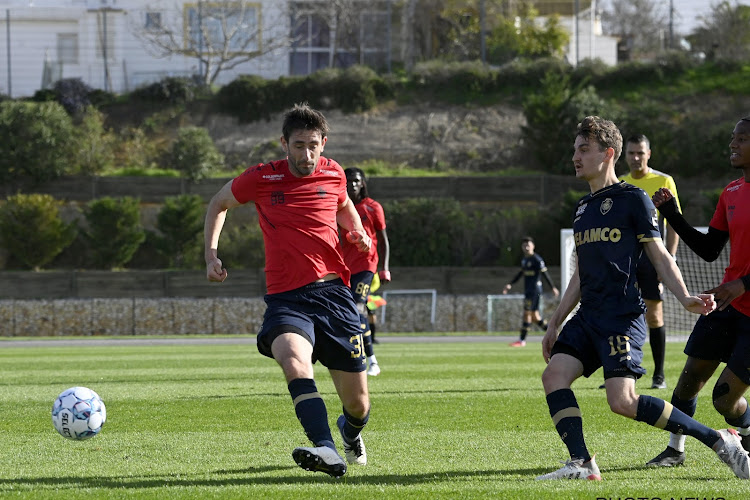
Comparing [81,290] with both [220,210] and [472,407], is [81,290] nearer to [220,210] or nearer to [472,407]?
[472,407]

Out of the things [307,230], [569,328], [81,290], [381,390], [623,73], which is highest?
[623,73]

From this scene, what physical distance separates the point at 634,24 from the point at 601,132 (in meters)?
58.5

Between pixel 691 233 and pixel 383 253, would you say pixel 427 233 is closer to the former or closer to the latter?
pixel 383 253

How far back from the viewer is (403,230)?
108ft

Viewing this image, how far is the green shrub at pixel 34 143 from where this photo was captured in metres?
36.0

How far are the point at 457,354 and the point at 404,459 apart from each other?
1116 centimetres

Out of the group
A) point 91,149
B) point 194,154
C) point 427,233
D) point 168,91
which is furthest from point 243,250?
point 168,91

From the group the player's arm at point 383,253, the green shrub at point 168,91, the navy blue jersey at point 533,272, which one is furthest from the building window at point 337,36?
the player's arm at point 383,253

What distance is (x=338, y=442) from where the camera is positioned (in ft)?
24.2

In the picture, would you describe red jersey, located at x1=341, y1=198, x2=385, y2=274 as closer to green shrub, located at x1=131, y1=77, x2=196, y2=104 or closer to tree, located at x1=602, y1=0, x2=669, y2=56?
green shrub, located at x1=131, y1=77, x2=196, y2=104

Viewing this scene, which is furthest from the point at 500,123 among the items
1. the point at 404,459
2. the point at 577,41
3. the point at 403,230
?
the point at 404,459

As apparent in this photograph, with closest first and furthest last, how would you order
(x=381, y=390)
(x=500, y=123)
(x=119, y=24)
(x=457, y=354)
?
1. (x=381, y=390)
2. (x=457, y=354)
3. (x=500, y=123)
4. (x=119, y=24)

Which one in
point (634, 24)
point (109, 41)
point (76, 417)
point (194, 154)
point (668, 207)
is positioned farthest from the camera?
point (634, 24)

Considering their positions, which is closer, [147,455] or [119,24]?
[147,455]
